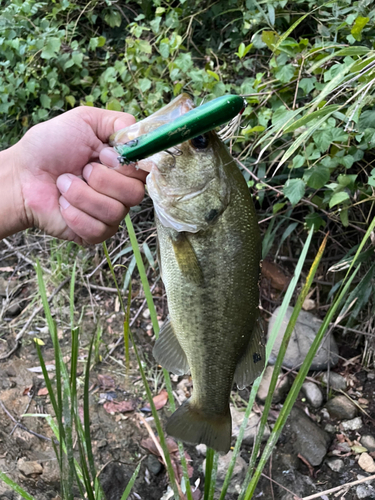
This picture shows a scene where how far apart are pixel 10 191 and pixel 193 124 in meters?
0.89

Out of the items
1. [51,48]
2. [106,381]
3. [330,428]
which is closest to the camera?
[330,428]

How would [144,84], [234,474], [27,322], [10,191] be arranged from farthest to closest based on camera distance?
[27,322], [144,84], [234,474], [10,191]

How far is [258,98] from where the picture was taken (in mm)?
2205

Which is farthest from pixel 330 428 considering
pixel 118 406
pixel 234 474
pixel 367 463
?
pixel 118 406

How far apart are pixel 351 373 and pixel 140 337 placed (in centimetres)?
138

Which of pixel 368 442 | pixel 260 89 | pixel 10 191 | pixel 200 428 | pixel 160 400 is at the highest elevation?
pixel 10 191

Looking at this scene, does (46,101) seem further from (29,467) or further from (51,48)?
(29,467)

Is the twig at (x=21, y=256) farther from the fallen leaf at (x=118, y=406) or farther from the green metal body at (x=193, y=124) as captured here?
the green metal body at (x=193, y=124)

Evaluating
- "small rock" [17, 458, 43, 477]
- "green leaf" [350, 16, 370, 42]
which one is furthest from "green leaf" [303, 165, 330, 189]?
"small rock" [17, 458, 43, 477]

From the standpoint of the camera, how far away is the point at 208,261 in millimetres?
1084

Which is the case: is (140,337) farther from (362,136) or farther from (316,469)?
(362,136)

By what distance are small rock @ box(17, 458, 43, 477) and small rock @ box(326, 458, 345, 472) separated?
1476 millimetres

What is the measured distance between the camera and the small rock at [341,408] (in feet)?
7.35

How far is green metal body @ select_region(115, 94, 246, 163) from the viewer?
2.62 ft
